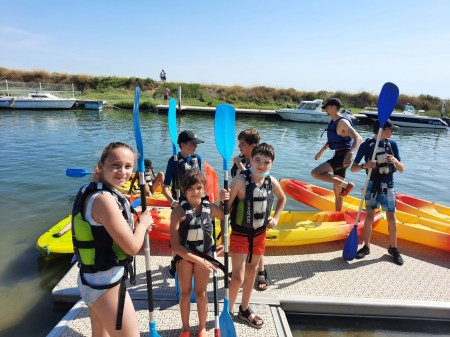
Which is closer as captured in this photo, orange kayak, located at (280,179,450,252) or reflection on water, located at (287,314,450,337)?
reflection on water, located at (287,314,450,337)

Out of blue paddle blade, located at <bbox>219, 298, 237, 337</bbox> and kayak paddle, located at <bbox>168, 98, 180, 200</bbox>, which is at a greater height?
kayak paddle, located at <bbox>168, 98, 180, 200</bbox>

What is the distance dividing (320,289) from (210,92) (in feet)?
105

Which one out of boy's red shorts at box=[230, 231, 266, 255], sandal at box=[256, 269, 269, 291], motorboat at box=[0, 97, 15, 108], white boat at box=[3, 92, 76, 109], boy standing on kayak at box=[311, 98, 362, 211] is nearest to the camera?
boy's red shorts at box=[230, 231, 266, 255]

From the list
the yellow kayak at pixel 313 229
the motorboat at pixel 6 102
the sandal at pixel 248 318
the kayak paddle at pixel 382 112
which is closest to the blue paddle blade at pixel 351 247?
the kayak paddle at pixel 382 112

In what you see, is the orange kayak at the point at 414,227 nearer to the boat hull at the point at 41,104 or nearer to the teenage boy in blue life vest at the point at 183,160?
the teenage boy in blue life vest at the point at 183,160

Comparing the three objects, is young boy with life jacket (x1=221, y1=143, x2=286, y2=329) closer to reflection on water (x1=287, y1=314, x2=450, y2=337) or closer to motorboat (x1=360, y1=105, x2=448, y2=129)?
reflection on water (x1=287, y1=314, x2=450, y2=337)

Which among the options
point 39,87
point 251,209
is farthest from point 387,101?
point 39,87

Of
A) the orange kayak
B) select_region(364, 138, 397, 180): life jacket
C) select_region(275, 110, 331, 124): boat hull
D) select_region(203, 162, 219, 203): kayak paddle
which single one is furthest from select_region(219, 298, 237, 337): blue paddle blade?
select_region(275, 110, 331, 124): boat hull

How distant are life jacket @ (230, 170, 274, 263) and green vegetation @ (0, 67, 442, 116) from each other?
98.1ft

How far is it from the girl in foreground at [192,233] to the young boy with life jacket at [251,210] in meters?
0.29

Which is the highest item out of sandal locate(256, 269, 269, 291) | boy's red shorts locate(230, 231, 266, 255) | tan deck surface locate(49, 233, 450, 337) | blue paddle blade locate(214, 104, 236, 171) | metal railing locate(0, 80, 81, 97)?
metal railing locate(0, 80, 81, 97)

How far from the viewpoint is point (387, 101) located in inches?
163

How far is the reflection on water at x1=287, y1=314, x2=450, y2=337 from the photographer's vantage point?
3.31 m

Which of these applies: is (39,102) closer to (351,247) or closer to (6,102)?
(6,102)
